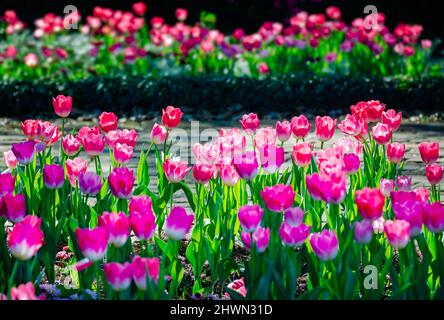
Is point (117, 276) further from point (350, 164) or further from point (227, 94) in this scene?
point (227, 94)

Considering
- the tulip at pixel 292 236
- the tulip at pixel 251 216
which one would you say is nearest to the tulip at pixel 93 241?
the tulip at pixel 251 216

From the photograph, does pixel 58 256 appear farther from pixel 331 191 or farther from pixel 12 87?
pixel 12 87

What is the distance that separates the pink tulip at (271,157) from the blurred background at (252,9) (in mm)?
8340

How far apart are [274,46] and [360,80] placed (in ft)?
4.76

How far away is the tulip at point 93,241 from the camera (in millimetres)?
2547

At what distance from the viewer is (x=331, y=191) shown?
279cm

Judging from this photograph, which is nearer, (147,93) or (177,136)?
(177,136)

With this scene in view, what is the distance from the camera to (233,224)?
3389 millimetres

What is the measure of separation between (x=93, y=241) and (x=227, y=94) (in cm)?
561

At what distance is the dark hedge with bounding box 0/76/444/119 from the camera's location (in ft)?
26.3

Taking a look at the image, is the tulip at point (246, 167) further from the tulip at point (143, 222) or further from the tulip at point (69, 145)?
the tulip at point (69, 145)

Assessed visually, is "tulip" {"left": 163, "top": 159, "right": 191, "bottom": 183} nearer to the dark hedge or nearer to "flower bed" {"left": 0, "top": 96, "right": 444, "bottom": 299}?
"flower bed" {"left": 0, "top": 96, "right": 444, "bottom": 299}
